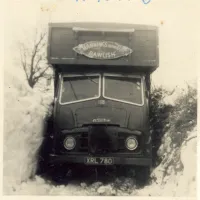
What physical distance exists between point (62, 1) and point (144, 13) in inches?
30.2

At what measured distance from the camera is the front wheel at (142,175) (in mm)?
5127

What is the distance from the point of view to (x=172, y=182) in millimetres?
5094

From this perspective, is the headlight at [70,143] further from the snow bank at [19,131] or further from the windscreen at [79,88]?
the windscreen at [79,88]

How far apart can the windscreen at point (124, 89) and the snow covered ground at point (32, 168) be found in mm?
664

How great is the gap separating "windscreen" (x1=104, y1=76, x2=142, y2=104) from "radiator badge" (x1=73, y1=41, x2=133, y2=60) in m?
0.31

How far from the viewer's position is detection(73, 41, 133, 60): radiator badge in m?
5.10

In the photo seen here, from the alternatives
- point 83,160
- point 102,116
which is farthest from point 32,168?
point 102,116

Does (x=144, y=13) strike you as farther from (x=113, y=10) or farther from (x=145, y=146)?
(x=145, y=146)

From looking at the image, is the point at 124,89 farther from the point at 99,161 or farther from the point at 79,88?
the point at 99,161

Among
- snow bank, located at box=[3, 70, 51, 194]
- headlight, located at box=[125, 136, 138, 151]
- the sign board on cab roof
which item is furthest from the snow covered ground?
the sign board on cab roof

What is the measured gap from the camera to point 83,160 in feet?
16.5

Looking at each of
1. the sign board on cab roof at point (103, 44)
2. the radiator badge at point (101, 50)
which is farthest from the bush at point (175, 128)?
the radiator badge at point (101, 50)

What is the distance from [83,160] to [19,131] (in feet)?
2.13

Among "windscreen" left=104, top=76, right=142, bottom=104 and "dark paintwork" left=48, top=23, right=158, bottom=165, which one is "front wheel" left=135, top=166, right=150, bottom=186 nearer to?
"dark paintwork" left=48, top=23, right=158, bottom=165
